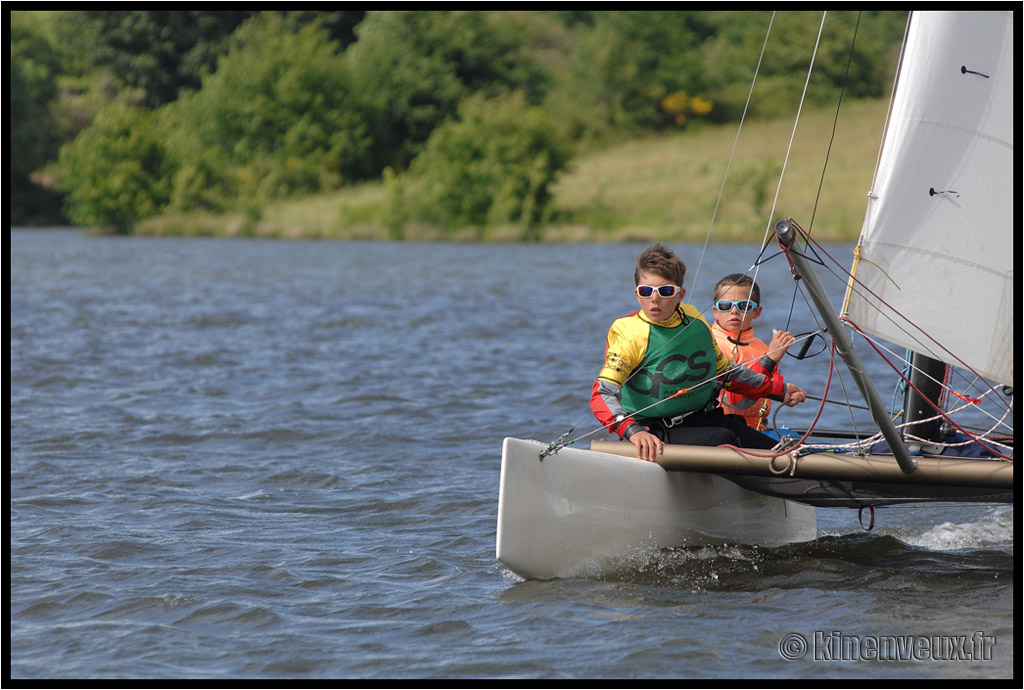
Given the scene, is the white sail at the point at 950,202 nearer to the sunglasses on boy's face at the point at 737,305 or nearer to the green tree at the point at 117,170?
the sunglasses on boy's face at the point at 737,305

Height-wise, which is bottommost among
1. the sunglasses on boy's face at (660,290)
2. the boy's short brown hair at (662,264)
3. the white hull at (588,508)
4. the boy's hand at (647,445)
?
the white hull at (588,508)

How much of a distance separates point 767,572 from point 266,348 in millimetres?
9480

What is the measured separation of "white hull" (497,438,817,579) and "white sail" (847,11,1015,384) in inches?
43.1

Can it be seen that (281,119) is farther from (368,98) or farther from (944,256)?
(944,256)

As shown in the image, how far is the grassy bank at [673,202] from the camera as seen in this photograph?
131 ft

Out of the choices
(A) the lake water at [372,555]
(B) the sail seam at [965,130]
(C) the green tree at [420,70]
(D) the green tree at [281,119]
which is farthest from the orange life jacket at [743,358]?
(C) the green tree at [420,70]

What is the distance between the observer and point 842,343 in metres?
4.59

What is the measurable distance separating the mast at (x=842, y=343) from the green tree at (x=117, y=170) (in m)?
44.9

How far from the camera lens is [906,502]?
531cm

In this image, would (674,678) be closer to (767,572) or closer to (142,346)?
(767,572)

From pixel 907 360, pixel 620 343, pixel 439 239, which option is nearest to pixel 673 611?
pixel 620 343

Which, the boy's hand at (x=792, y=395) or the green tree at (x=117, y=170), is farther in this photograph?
the green tree at (x=117, y=170)

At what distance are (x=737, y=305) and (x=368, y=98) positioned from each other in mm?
51001

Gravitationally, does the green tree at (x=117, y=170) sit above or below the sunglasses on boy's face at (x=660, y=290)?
above
